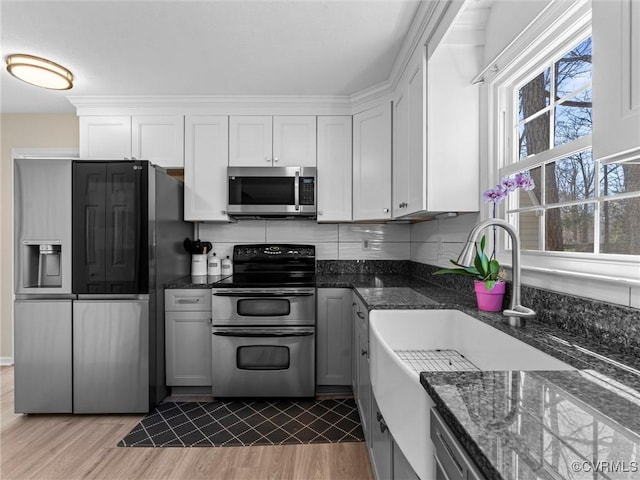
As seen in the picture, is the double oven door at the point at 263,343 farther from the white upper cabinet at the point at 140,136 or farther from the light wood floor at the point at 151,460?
the white upper cabinet at the point at 140,136

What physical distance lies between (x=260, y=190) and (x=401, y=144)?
3.85 feet

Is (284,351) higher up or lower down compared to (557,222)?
lower down

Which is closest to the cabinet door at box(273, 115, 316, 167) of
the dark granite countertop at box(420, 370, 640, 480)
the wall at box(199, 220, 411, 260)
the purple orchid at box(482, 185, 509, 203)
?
the wall at box(199, 220, 411, 260)

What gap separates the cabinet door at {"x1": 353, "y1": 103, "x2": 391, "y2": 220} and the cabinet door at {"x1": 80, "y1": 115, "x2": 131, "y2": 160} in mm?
1923

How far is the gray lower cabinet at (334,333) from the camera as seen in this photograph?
8.53ft

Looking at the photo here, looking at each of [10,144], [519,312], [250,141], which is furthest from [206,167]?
[519,312]

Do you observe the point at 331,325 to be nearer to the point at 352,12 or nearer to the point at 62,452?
the point at 62,452

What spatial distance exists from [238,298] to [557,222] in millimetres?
1987

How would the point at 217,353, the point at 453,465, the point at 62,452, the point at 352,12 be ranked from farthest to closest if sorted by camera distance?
the point at 217,353 → the point at 62,452 → the point at 352,12 → the point at 453,465

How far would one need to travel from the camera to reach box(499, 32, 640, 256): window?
1.11 metres

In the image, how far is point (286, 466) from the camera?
182 centimetres

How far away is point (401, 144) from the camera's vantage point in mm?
2330

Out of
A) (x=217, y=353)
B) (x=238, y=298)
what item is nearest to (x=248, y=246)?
(x=238, y=298)

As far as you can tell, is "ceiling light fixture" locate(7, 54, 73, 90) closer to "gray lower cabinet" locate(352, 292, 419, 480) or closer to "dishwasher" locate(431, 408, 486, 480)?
"gray lower cabinet" locate(352, 292, 419, 480)
